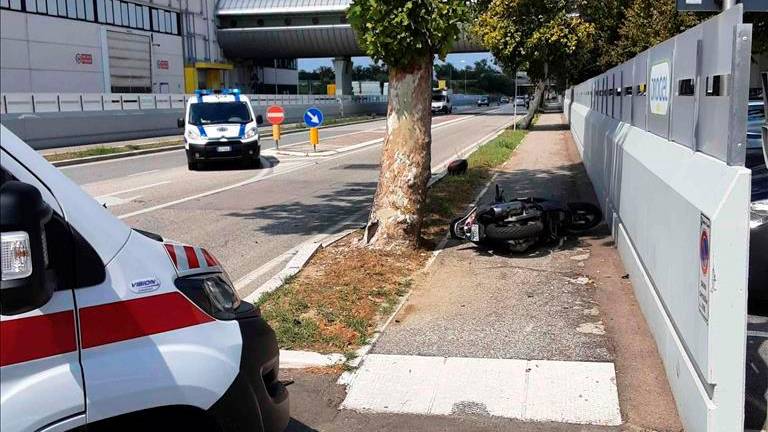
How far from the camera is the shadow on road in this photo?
34.7 feet

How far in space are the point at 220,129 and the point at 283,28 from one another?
167 feet

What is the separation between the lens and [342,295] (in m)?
6.41

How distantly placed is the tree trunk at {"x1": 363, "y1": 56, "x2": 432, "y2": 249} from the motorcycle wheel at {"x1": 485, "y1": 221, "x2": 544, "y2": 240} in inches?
33.2

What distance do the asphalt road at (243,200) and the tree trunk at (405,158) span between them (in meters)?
1.39

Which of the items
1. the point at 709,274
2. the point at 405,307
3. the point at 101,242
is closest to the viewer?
the point at 101,242

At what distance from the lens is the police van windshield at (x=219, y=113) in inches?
765

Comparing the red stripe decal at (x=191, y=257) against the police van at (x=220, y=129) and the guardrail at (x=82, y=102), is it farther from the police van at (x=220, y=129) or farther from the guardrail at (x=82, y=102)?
the guardrail at (x=82, y=102)

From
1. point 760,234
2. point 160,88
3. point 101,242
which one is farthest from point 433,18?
point 160,88

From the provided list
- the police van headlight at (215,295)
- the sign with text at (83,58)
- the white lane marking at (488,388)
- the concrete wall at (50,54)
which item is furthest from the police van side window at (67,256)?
the sign with text at (83,58)

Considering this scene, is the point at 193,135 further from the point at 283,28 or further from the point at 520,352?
the point at 283,28

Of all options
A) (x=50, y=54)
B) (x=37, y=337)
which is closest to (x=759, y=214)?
(x=37, y=337)

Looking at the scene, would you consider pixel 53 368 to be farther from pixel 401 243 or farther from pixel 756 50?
pixel 756 50

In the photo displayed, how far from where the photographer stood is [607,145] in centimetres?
976

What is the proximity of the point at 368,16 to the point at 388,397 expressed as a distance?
4524 mm
